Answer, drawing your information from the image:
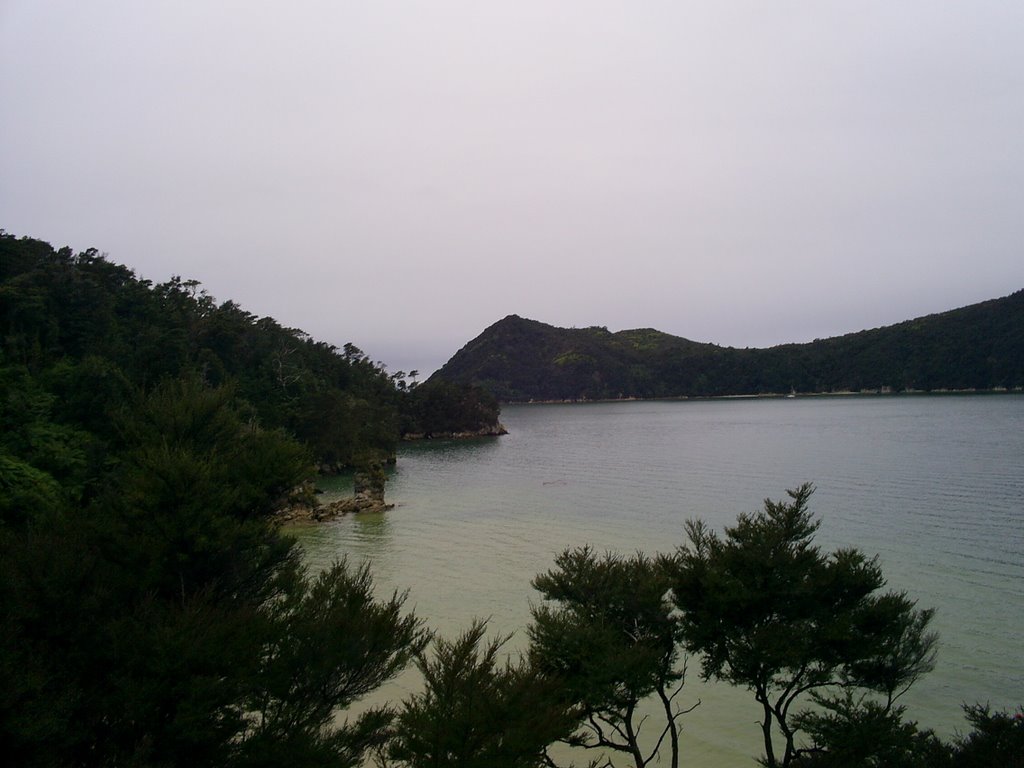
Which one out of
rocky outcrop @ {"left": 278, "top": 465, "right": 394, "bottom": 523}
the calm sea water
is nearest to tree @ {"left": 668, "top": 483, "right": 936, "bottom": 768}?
the calm sea water

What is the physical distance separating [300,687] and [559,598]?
379 centimetres

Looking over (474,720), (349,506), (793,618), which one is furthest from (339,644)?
(349,506)

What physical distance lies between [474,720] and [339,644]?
2063 millimetres

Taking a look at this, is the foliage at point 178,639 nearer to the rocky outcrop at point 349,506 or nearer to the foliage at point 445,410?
the rocky outcrop at point 349,506

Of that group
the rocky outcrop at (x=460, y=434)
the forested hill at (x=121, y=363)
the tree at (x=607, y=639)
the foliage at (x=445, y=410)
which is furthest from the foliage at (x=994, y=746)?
the rocky outcrop at (x=460, y=434)

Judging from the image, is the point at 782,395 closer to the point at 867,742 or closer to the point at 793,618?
the point at 793,618

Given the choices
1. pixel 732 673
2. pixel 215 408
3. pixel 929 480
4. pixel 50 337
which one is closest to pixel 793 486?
pixel 929 480

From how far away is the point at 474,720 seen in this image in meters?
5.97

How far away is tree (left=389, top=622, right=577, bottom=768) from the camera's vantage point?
5898 mm

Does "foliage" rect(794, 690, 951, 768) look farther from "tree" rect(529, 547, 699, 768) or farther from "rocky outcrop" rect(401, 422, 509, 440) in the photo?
"rocky outcrop" rect(401, 422, 509, 440)

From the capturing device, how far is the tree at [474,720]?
5898 mm

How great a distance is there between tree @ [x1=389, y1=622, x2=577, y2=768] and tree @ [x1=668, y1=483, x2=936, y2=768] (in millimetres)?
3093

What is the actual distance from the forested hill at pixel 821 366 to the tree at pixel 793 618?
117384 mm

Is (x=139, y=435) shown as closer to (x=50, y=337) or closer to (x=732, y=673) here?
(x=732, y=673)
